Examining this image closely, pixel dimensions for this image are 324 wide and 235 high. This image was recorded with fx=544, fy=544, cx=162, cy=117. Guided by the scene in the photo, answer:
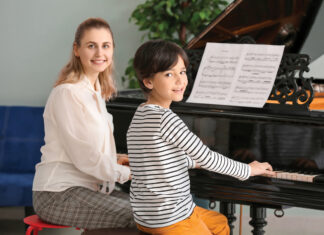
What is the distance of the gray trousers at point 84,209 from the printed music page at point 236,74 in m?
0.71

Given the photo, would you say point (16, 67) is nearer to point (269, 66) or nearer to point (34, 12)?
point (34, 12)

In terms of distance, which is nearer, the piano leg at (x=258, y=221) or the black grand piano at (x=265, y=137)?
the black grand piano at (x=265, y=137)

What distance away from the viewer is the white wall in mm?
4820

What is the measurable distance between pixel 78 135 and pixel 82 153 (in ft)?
0.25

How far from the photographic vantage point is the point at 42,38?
16.2ft

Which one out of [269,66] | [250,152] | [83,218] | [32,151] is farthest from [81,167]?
[32,151]

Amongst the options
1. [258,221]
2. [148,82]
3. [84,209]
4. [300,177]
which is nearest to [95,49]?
[148,82]

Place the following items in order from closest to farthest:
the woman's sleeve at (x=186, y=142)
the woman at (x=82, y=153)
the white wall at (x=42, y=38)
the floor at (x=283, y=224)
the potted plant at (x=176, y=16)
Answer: the woman's sleeve at (x=186, y=142), the woman at (x=82, y=153), the floor at (x=283, y=224), the potted plant at (x=176, y=16), the white wall at (x=42, y=38)

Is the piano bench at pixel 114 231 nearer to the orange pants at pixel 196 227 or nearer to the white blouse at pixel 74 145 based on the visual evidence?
the orange pants at pixel 196 227

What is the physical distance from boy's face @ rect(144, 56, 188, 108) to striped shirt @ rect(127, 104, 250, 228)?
63 mm

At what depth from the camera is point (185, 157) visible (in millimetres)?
1885

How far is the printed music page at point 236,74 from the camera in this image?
244cm

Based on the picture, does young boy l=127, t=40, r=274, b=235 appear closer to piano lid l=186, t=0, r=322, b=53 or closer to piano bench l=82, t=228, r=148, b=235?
piano bench l=82, t=228, r=148, b=235

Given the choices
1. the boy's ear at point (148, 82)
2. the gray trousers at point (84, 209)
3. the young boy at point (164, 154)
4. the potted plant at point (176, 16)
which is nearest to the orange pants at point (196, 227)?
the young boy at point (164, 154)
